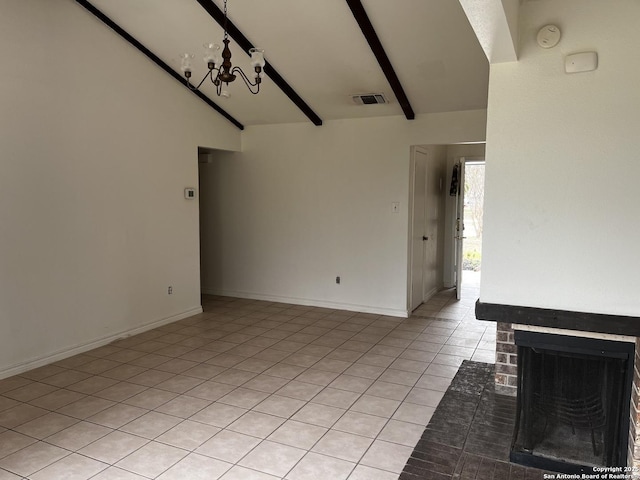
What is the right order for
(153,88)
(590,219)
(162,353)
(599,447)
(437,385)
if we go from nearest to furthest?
(590,219), (599,447), (437,385), (162,353), (153,88)

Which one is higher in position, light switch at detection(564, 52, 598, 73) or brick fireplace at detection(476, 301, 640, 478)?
light switch at detection(564, 52, 598, 73)

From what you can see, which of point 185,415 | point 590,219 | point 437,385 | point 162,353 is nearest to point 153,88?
point 162,353

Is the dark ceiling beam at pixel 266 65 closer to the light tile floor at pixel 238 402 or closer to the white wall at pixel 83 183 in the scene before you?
the white wall at pixel 83 183

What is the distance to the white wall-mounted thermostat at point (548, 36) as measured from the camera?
223 cm

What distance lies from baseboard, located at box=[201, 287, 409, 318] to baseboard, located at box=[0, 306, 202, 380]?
4.03 ft

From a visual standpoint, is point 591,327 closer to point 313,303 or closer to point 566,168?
point 566,168

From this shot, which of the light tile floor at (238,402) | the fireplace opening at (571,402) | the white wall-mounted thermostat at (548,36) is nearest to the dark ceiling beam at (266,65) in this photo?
the light tile floor at (238,402)

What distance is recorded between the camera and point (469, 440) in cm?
264

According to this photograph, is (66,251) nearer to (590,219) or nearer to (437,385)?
(437,385)

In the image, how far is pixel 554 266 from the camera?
2.29m

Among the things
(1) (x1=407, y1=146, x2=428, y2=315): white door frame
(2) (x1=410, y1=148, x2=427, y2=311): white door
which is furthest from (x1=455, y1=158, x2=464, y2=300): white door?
(1) (x1=407, y1=146, x2=428, y2=315): white door frame

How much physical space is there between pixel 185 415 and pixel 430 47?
3.57 meters

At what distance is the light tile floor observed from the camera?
8.44 feet

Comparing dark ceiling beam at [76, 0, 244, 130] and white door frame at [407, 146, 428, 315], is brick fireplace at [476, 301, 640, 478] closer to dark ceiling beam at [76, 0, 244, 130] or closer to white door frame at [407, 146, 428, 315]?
white door frame at [407, 146, 428, 315]
